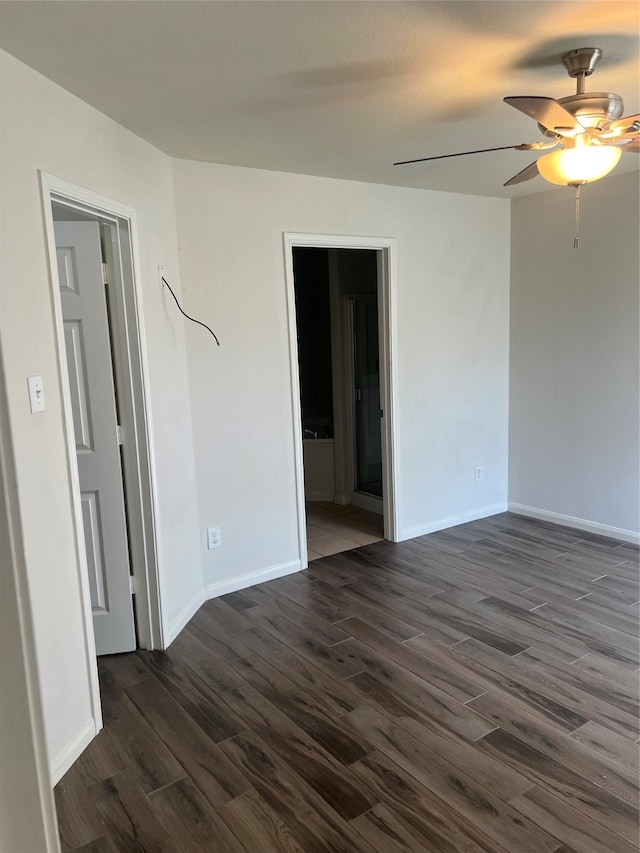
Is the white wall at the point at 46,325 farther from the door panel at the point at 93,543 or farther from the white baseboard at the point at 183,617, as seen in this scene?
the white baseboard at the point at 183,617

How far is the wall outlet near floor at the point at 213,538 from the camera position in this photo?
11.9ft

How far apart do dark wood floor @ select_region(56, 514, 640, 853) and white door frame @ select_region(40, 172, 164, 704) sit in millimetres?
265

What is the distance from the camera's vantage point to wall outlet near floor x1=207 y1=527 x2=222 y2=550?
363 cm

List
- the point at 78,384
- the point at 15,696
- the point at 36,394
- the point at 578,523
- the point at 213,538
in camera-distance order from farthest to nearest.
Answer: the point at 578,523
the point at 213,538
the point at 78,384
the point at 36,394
the point at 15,696

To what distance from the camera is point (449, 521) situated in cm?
482

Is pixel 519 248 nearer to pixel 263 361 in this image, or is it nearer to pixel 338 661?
pixel 263 361

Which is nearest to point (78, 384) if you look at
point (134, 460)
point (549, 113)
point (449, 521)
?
point (134, 460)

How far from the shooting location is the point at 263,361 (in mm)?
3729

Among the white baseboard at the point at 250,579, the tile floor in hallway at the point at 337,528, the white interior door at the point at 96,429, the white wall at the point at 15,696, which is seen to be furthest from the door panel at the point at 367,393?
the white wall at the point at 15,696

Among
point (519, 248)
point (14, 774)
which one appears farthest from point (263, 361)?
point (14, 774)

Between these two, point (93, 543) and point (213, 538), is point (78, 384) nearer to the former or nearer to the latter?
point (93, 543)

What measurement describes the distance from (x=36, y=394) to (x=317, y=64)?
1531 mm

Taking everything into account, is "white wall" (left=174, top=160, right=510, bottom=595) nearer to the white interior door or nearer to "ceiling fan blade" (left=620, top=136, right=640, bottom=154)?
the white interior door

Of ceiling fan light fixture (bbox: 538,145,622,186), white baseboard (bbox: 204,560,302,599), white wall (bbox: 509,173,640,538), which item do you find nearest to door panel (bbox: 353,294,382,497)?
white wall (bbox: 509,173,640,538)
